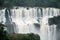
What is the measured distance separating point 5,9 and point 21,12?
70 cm

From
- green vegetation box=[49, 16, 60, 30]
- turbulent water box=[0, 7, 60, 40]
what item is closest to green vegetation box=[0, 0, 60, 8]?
turbulent water box=[0, 7, 60, 40]

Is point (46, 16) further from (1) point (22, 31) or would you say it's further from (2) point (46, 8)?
(1) point (22, 31)

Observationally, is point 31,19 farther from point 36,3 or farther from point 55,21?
point 55,21

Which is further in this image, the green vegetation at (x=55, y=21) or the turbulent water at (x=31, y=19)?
the turbulent water at (x=31, y=19)

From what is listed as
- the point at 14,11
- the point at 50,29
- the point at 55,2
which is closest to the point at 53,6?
the point at 55,2

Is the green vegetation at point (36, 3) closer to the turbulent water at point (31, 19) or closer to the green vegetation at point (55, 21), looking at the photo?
the turbulent water at point (31, 19)

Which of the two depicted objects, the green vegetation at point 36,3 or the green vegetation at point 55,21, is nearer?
the green vegetation at point 55,21

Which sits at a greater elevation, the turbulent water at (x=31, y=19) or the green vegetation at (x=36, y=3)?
the green vegetation at (x=36, y=3)

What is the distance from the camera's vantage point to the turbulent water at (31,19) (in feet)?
32.6

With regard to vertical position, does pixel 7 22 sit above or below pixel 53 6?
below

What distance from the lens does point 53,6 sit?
1045cm

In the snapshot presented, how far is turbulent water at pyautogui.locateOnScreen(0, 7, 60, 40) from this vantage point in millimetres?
9930

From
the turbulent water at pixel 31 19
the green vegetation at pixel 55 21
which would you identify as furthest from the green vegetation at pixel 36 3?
the green vegetation at pixel 55 21

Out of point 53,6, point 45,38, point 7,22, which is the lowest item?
point 45,38
